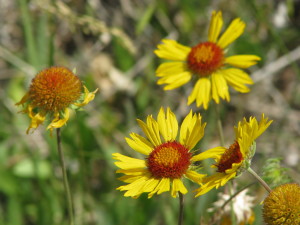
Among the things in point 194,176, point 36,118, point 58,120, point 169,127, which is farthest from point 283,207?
point 36,118

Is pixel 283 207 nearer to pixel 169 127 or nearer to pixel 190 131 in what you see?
pixel 190 131

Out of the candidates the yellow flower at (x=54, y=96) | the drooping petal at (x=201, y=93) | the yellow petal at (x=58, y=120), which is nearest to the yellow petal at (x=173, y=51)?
the drooping petal at (x=201, y=93)

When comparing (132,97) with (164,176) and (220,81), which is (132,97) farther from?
(164,176)

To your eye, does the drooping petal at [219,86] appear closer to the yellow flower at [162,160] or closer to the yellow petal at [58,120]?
the yellow flower at [162,160]

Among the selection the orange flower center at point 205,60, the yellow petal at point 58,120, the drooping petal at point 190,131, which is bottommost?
the drooping petal at point 190,131

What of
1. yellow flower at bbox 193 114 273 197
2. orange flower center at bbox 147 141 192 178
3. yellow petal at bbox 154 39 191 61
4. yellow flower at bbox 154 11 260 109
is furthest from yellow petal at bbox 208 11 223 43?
yellow flower at bbox 193 114 273 197

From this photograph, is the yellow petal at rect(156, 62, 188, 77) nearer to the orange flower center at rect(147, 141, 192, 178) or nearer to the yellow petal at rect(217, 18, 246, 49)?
the yellow petal at rect(217, 18, 246, 49)

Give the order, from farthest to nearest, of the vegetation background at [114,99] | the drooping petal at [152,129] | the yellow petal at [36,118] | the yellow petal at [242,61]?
the vegetation background at [114,99] < the yellow petal at [242,61] < the yellow petal at [36,118] < the drooping petal at [152,129]
